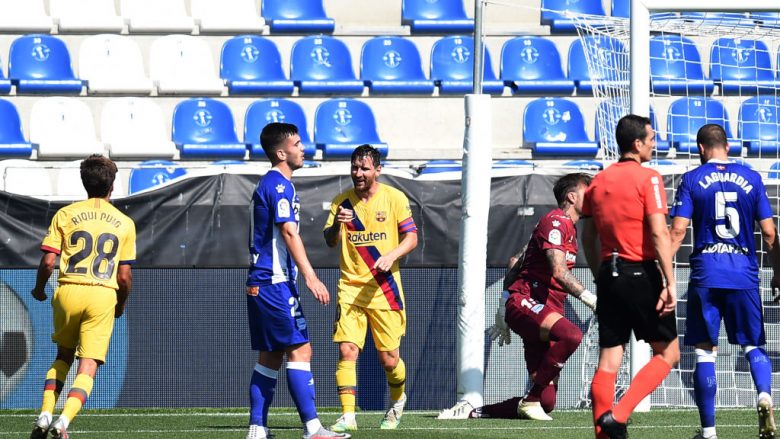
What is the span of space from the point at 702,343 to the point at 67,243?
153 inches

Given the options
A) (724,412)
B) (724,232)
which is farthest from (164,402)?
(724,232)

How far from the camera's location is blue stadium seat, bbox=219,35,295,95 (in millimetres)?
16344

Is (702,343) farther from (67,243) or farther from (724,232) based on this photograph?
(67,243)

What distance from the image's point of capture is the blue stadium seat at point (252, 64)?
643 inches

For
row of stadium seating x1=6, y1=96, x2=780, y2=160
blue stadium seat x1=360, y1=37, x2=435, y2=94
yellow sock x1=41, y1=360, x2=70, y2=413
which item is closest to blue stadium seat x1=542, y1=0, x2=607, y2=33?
row of stadium seating x1=6, y1=96, x2=780, y2=160

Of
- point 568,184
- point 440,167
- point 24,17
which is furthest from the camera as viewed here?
point 24,17

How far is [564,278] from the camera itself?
8953 mm

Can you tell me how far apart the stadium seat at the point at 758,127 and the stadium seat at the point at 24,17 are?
9.39 meters

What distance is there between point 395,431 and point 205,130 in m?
8.26

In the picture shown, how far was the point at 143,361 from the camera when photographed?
438 inches

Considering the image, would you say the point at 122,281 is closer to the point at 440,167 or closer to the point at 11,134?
the point at 440,167

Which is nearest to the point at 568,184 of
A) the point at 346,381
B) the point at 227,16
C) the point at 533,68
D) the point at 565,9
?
the point at 346,381

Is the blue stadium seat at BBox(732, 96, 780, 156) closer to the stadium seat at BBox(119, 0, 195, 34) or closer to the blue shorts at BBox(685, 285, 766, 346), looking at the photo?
the stadium seat at BBox(119, 0, 195, 34)

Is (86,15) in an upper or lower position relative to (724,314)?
upper
